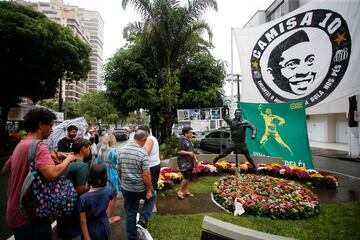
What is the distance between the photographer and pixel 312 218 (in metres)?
4.72

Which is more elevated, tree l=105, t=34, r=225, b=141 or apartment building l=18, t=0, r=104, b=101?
apartment building l=18, t=0, r=104, b=101

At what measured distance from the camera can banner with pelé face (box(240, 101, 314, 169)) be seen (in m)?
8.16

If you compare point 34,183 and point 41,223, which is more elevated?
point 34,183

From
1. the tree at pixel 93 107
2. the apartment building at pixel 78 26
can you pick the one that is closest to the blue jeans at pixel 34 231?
Answer: the tree at pixel 93 107

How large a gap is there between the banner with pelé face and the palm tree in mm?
4148

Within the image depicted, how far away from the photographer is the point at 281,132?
→ 8500 millimetres

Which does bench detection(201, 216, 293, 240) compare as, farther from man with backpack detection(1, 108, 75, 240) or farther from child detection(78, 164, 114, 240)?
man with backpack detection(1, 108, 75, 240)

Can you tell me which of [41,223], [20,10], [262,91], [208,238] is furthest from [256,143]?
[20,10]

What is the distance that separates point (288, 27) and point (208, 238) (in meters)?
6.47

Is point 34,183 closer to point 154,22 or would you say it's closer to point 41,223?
point 41,223

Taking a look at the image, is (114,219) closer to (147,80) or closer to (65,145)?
(65,145)

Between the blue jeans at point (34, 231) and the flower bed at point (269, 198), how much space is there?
3.62 m

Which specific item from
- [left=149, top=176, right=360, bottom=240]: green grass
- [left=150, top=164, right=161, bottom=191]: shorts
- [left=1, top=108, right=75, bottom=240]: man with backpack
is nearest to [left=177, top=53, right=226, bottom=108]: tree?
[left=150, top=164, right=161, bottom=191]: shorts

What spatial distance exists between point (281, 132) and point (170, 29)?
7104 millimetres
